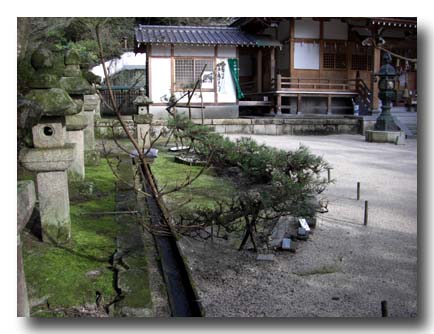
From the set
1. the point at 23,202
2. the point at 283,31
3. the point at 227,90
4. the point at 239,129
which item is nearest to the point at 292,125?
the point at 239,129

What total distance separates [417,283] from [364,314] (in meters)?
0.42

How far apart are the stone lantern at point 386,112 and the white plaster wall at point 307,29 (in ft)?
8.82

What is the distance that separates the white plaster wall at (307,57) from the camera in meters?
11.8

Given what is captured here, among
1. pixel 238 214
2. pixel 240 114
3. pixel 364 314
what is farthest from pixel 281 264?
pixel 240 114

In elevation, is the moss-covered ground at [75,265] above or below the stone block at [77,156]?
below

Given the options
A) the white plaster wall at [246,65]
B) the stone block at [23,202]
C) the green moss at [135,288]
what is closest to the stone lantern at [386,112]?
the white plaster wall at [246,65]

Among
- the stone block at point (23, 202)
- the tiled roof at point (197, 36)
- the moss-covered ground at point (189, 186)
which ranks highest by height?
the tiled roof at point (197, 36)

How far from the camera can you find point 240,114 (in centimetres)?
1251

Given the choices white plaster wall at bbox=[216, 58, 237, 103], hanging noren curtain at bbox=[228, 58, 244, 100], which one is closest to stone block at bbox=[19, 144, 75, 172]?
white plaster wall at bbox=[216, 58, 237, 103]

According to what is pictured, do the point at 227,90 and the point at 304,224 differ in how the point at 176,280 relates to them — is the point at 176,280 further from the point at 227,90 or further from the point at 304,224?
the point at 227,90

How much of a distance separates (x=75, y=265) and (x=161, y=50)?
8541 millimetres

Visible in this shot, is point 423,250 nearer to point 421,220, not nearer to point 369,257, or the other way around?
point 421,220

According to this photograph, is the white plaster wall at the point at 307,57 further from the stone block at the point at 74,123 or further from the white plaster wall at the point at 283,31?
the stone block at the point at 74,123

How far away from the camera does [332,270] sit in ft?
9.93
